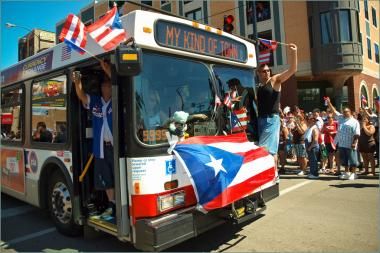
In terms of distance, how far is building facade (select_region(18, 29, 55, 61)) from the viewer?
12844mm

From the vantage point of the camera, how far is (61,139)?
17.2ft

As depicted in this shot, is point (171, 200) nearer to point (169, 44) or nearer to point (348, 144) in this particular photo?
point (169, 44)

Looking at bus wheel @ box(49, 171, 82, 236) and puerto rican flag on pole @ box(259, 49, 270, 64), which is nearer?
bus wheel @ box(49, 171, 82, 236)

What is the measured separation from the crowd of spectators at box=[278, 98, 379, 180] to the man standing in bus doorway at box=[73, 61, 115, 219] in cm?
682

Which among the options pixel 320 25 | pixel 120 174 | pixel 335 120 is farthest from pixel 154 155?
pixel 320 25

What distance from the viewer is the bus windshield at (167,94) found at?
4.12 meters

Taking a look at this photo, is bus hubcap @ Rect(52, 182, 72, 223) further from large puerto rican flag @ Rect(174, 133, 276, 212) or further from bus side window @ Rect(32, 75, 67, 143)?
large puerto rican flag @ Rect(174, 133, 276, 212)

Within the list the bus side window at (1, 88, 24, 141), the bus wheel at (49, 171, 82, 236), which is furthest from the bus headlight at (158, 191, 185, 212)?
the bus side window at (1, 88, 24, 141)

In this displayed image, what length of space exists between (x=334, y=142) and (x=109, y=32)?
842cm

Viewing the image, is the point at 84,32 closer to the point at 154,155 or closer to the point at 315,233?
the point at 154,155

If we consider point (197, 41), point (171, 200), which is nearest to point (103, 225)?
point (171, 200)

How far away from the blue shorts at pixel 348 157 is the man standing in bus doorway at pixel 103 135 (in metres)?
7.05

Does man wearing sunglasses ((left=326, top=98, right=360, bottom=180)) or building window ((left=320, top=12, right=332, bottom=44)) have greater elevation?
building window ((left=320, top=12, right=332, bottom=44))

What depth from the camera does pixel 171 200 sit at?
4.22 metres
